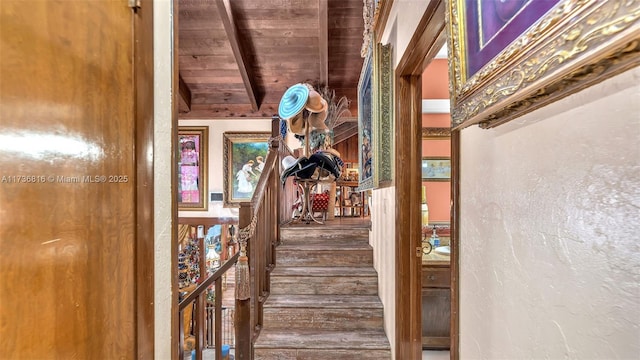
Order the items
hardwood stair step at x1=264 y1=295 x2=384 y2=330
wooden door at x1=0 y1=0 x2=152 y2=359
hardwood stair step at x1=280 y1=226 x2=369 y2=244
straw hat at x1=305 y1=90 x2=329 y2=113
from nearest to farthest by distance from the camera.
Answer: wooden door at x1=0 y1=0 x2=152 y2=359
hardwood stair step at x1=264 y1=295 x2=384 y2=330
hardwood stair step at x1=280 y1=226 x2=369 y2=244
straw hat at x1=305 y1=90 x2=329 y2=113

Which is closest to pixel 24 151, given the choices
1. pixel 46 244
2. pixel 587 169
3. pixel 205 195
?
pixel 46 244

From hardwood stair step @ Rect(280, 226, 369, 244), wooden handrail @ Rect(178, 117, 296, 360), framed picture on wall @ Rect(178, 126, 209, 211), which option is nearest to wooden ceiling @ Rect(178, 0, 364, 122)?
framed picture on wall @ Rect(178, 126, 209, 211)

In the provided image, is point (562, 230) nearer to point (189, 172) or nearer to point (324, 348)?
point (324, 348)

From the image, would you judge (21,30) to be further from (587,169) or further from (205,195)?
(205,195)

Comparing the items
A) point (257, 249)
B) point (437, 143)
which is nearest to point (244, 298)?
point (257, 249)

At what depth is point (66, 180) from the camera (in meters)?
0.77

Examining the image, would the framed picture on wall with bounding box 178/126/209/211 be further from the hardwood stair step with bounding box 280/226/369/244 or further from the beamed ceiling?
the hardwood stair step with bounding box 280/226/369/244

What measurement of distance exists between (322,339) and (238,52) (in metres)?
4.24

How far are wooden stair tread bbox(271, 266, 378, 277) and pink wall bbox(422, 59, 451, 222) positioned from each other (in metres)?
1.03

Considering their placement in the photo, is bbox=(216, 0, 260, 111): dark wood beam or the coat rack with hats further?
bbox=(216, 0, 260, 111): dark wood beam

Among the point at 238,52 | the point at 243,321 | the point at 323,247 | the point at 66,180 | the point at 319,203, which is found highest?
the point at 238,52

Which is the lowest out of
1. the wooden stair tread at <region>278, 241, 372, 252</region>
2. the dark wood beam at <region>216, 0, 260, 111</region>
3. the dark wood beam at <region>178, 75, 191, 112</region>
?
the wooden stair tread at <region>278, 241, 372, 252</region>

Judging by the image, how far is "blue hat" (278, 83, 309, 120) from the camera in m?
3.32

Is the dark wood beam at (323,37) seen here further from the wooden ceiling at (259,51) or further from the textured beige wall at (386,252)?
the textured beige wall at (386,252)
